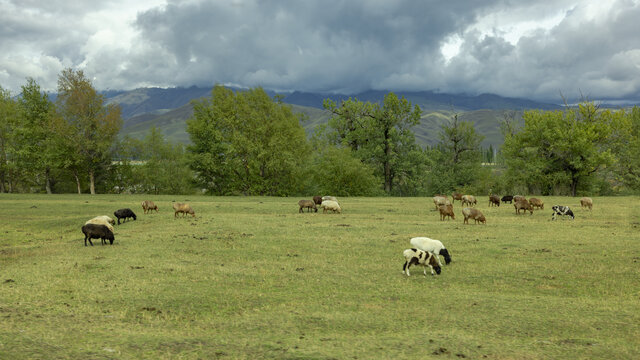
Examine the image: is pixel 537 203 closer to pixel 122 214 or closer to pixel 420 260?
pixel 420 260

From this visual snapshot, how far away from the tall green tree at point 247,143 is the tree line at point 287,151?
8.2 inches

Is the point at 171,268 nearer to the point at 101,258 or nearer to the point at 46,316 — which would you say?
the point at 101,258

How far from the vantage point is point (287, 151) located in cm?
6606

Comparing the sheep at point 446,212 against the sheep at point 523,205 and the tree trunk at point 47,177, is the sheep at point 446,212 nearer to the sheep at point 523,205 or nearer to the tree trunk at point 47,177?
the sheep at point 523,205

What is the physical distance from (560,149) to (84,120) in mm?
76822

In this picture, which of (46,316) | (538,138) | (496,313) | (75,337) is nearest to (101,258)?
(46,316)

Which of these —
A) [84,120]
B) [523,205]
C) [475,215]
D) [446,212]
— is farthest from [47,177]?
[523,205]

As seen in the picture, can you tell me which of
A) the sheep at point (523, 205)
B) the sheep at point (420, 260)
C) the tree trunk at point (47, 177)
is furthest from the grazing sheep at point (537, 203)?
the tree trunk at point (47, 177)

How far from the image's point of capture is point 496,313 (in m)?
11.9

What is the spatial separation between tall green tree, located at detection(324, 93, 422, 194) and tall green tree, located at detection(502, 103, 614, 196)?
18227 millimetres

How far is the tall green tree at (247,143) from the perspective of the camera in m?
66.0

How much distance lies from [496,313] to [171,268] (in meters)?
12.5

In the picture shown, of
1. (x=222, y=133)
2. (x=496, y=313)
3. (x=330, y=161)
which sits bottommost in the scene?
(x=496, y=313)

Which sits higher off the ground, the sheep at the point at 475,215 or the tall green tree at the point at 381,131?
the tall green tree at the point at 381,131
